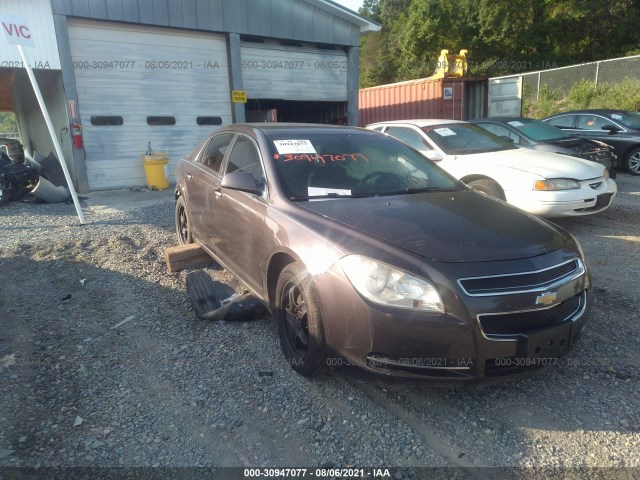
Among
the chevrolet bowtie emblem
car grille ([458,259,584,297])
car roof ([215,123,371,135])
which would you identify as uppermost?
car roof ([215,123,371,135])

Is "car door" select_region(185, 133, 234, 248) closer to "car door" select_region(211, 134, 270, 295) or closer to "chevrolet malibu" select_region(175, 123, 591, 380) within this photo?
"car door" select_region(211, 134, 270, 295)

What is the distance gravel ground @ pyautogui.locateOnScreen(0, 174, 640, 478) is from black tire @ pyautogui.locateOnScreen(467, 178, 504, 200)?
2.13m

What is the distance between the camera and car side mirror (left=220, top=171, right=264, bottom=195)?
3434 millimetres

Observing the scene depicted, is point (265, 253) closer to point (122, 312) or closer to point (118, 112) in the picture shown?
point (122, 312)

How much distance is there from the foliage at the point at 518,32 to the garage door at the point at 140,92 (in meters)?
23.3

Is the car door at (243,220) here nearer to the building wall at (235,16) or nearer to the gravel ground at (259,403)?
the gravel ground at (259,403)

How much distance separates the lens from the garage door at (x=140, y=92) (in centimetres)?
1047

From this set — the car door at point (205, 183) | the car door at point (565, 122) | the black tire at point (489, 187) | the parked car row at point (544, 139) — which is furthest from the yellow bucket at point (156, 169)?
the car door at point (565, 122)

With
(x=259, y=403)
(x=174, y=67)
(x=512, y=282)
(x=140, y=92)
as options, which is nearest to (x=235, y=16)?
(x=174, y=67)

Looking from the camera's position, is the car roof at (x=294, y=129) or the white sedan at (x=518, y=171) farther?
the white sedan at (x=518, y=171)

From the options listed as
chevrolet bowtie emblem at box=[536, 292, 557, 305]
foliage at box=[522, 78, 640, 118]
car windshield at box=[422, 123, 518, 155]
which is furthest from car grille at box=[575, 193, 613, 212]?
foliage at box=[522, 78, 640, 118]

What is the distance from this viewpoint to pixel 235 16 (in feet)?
39.3

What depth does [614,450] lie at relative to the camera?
2346mm

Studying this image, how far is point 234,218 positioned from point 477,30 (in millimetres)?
31933
